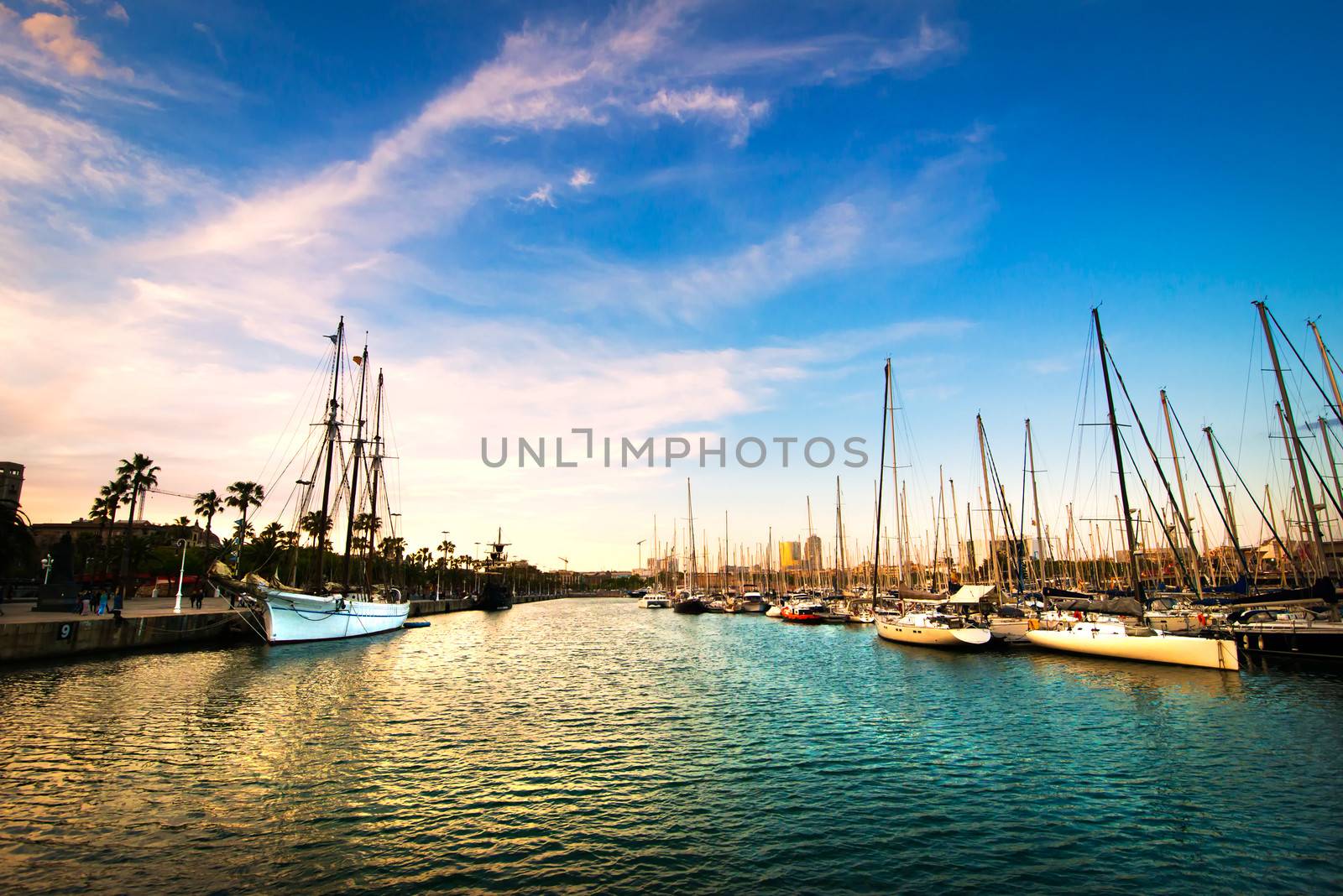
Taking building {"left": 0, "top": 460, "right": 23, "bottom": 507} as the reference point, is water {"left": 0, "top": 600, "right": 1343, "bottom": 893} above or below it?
below

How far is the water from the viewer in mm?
12023

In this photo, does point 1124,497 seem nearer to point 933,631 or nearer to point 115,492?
point 933,631

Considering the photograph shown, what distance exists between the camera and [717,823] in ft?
47.5

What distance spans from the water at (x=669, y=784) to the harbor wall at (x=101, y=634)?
3.28 meters

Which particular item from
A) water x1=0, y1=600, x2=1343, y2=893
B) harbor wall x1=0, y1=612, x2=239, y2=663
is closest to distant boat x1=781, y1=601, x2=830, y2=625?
water x1=0, y1=600, x2=1343, y2=893

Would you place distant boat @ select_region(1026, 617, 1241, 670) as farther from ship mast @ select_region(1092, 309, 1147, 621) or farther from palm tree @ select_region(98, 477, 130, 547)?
palm tree @ select_region(98, 477, 130, 547)

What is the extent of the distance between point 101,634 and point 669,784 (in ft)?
137

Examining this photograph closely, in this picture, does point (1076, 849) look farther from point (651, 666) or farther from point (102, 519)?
point (102, 519)

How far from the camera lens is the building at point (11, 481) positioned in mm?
120456

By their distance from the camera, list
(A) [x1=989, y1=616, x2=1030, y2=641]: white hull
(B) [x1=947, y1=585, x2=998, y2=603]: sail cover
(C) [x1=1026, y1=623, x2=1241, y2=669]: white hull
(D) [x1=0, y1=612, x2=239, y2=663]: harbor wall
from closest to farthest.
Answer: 1. (C) [x1=1026, y1=623, x2=1241, y2=669]: white hull
2. (D) [x1=0, y1=612, x2=239, y2=663]: harbor wall
3. (A) [x1=989, y1=616, x2=1030, y2=641]: white hull
4. (B) [x1=947, y1=585, x2=998, y2=603]: sail cover

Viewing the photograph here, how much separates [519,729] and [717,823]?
11348mm

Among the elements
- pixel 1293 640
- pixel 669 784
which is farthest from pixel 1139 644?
pixel 669 784

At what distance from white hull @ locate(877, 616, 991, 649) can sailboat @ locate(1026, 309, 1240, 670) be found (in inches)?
167

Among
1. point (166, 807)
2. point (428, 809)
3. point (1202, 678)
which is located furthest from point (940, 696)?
point (166, 807)
